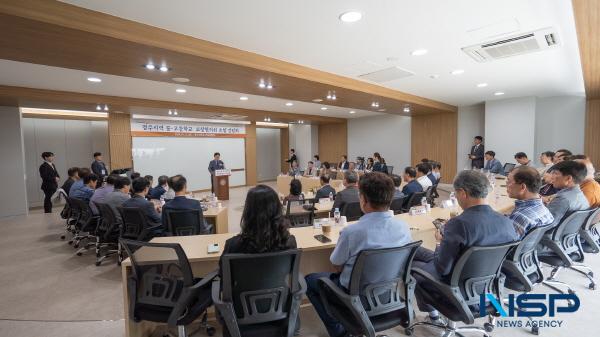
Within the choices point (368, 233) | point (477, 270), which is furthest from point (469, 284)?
point (368, 233)

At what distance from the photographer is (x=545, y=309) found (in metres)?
2.42

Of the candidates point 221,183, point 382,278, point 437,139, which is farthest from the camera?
point 437,139

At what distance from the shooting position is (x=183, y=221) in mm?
3443

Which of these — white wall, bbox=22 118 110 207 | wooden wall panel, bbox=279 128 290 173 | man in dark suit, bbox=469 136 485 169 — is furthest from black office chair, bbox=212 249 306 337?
wooden wall panel, bbox=279 128 290 173

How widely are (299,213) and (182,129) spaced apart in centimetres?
880

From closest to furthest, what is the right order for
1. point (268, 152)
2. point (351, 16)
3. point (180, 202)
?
point (351, 16), point (180, 202), point (268, 152)

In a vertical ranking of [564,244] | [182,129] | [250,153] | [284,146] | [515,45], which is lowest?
[564,244]

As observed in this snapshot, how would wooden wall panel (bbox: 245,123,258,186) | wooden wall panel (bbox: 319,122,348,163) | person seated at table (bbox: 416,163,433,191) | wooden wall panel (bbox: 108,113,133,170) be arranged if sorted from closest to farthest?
person seated at table (bbox: 416,163,433,191)
wooden wall panel (bbox: 108,113,133,170)
wooden wall panel (bbox: 245,123,258,186)
wooden wall panel (bbox: 319,122,348,163)

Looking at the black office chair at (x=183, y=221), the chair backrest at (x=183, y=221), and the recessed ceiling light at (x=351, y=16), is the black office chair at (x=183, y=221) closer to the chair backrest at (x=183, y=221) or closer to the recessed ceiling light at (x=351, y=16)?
the chair backrest at (x=183, y=221)

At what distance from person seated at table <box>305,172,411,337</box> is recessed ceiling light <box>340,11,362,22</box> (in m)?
1.81

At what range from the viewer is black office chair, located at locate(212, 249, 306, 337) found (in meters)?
1.56

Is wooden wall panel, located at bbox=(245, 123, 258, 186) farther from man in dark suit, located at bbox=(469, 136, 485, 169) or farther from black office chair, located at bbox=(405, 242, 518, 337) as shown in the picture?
black office chair, located at bbox=(405, 242, 518, 337)

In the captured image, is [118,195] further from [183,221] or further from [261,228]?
[261,228]

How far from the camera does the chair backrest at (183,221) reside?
3408 millimetres
